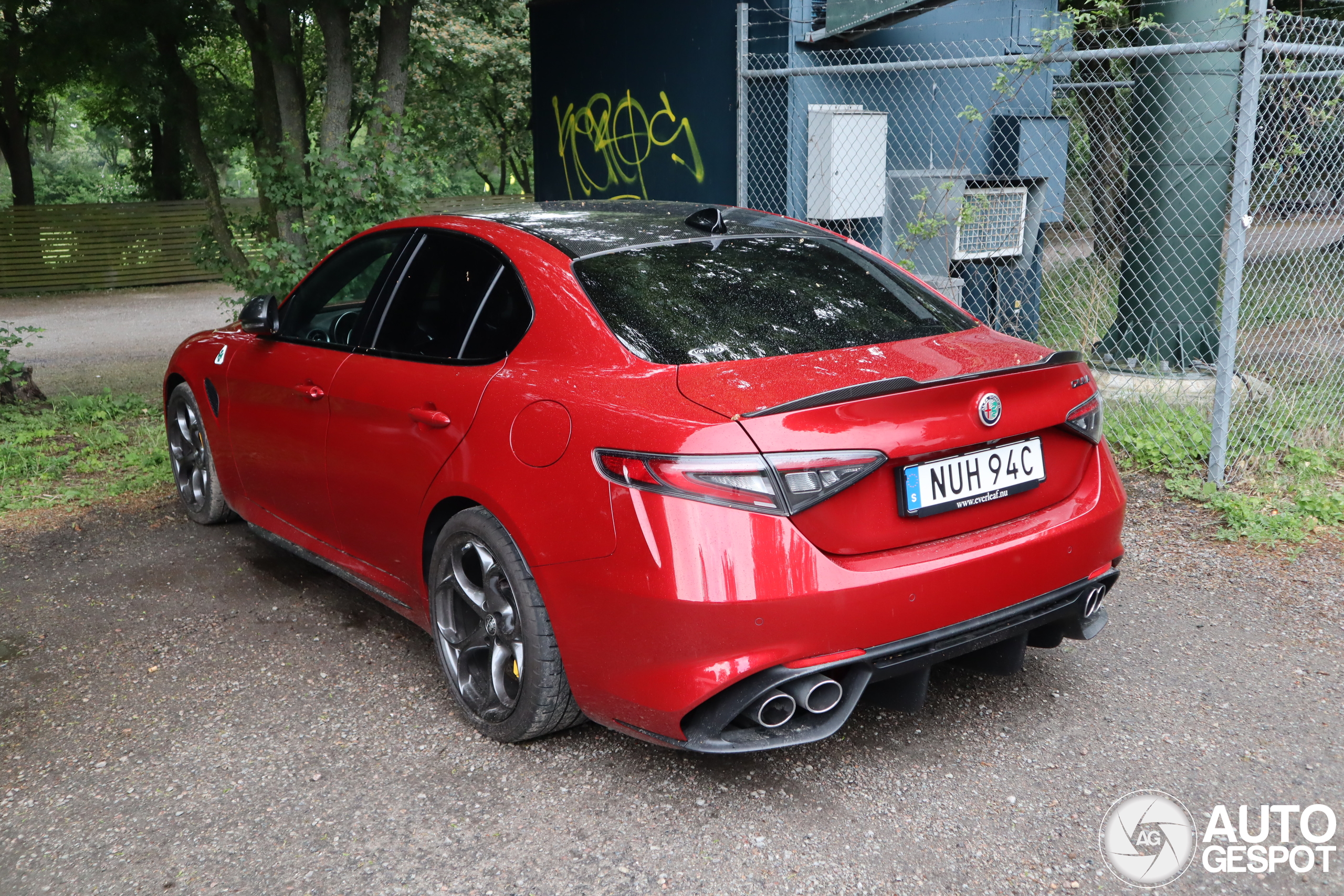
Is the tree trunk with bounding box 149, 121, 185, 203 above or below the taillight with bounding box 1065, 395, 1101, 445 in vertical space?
above

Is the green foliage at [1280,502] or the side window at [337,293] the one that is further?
the green foliage at [1280,502]

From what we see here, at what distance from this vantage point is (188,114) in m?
9.61

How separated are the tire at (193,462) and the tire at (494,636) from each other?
7.20ft

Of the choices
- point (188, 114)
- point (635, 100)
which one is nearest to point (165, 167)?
point (188, 114)

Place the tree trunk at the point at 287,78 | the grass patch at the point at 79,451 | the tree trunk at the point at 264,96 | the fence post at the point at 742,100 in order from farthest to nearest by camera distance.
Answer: the tree trunk at the point at 287,78 < the tree trunk at the point at 264,96 < the fence post at the point at 742,100 < the grass patch at the point at 79,451

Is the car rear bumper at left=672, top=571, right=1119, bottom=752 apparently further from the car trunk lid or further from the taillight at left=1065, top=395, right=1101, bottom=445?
the taillight at left=1065, top=395, right=1101, bottom=445

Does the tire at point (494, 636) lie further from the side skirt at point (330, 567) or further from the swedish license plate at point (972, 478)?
the swedish license plate at point (972, 478)

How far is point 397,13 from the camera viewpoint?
7.98 m

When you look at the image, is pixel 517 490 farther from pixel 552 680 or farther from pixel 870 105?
pixel 870 105

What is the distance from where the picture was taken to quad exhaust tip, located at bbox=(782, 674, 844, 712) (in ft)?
8.58

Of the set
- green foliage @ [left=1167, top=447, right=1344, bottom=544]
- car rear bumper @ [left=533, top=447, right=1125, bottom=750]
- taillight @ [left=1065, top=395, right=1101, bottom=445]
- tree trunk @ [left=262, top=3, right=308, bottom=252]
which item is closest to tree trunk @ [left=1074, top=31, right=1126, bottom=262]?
green foliage @ [left=1167, top=447, right=1344, bottom=544]

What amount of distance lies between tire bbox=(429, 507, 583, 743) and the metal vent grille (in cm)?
506

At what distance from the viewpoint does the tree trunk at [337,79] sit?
784cm

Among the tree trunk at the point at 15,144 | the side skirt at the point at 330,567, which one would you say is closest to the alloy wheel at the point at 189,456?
the side skirt at the point at 330,567
